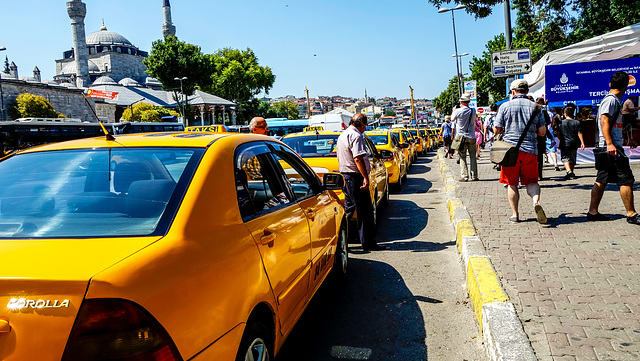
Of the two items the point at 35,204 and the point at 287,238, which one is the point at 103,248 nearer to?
the point at 35,204

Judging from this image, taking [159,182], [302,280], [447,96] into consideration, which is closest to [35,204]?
[159,182]

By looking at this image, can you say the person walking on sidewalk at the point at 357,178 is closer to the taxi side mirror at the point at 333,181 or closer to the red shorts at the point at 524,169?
the taxi side mirror at the point at 333,181

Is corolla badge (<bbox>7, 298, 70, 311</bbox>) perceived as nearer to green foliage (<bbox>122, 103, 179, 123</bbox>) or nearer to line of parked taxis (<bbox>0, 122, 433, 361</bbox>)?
line of parked taxis (<bbox>0, 122, 433, 361</bbox>)

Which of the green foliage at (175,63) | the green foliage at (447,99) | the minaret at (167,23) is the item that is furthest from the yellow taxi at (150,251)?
the minaret at (167,23)

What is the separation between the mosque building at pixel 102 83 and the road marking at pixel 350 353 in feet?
124

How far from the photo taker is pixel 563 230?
5.66 meters

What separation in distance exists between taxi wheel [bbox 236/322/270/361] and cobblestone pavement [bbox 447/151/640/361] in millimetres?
1596

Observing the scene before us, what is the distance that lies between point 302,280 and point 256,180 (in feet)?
2.41

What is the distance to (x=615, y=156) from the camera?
223 inches

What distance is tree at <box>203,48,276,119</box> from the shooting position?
7300cm

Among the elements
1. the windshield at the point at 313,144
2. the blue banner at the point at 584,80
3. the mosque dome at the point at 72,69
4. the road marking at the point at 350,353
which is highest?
the mosque dome at the point at 72,69

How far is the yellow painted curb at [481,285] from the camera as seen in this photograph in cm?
360

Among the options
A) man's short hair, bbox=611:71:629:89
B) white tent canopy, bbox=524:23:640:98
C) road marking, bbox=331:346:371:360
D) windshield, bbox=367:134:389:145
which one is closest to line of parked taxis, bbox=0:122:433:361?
road marking, bbox=331:346:371:360

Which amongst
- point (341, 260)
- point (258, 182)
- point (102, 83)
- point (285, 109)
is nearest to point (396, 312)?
point (341, 260)
